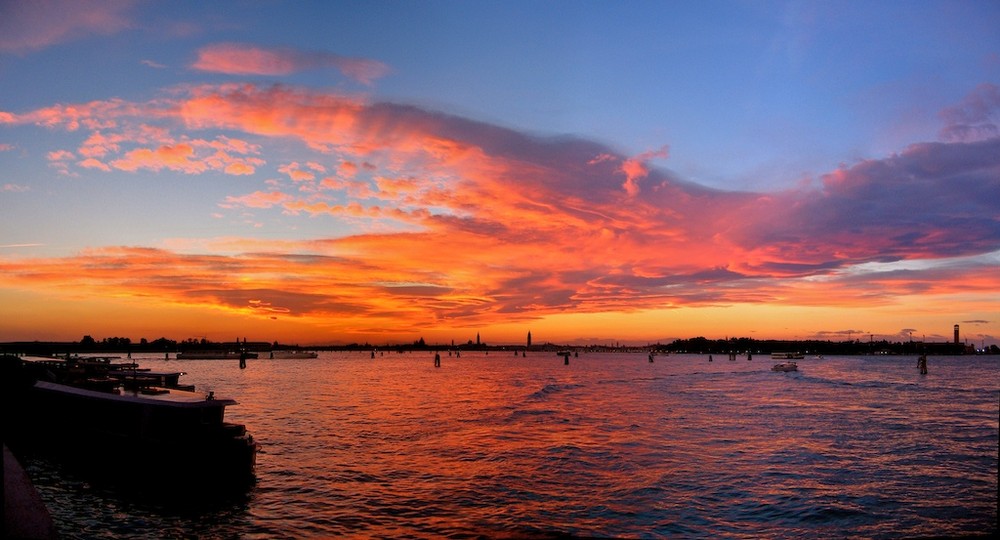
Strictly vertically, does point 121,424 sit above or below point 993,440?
above

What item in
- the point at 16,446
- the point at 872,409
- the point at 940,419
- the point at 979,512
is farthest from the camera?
the point at 872,409

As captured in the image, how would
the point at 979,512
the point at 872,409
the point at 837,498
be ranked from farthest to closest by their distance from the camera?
the point at 872,409 → the point at 837,498 → the point at 979,512

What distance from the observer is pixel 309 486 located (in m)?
22.0

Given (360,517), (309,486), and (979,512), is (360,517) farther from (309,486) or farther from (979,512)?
(979,512)

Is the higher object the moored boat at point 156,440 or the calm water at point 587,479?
the moored boat at point 156,440

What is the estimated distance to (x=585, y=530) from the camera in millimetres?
16875

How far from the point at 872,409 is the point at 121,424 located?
180 feet

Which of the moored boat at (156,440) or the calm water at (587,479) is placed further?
the moored boat at (156,440)

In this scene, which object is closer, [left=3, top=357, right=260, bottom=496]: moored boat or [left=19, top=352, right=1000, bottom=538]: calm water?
[left=19, top=352, right=1000, bottom=538]: calm water

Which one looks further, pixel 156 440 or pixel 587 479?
pixel 587 479

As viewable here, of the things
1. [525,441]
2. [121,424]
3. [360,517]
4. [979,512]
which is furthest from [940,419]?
[121,424]

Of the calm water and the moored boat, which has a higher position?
the moored boat

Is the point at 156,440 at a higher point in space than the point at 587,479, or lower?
higher

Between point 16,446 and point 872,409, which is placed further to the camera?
point 872,409
